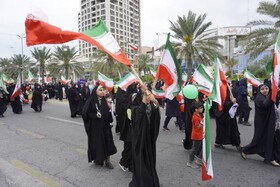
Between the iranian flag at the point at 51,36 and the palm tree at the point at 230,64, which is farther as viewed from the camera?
the palm tree at the point at 230,64

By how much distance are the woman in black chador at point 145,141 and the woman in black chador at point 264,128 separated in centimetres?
234

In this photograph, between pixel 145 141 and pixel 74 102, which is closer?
pixel 145 141

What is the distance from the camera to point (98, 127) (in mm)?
4727

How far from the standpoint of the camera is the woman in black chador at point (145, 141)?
135 inches

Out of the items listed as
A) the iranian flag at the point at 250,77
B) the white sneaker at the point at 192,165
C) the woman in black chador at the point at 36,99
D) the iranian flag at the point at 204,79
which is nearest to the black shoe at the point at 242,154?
the white sneaker at the point at 192,165

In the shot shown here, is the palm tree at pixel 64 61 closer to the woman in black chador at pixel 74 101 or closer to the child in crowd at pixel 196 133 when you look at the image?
the woman in black chador at pixel 74 101

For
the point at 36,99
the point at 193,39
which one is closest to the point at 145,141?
the point at 36,99

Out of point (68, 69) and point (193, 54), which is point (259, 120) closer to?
point (193, 54)

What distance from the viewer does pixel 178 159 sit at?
516 centimetres

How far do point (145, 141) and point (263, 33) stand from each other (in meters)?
13.4

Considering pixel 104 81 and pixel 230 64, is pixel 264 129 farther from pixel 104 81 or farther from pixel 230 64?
pixel 230 64

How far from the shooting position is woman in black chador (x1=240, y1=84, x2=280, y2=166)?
4.60m

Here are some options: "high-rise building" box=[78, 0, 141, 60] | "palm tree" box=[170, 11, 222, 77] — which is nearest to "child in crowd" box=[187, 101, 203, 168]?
"palm tree" box=[170, 11, 222, 77]

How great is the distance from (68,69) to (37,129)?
92.4ft
